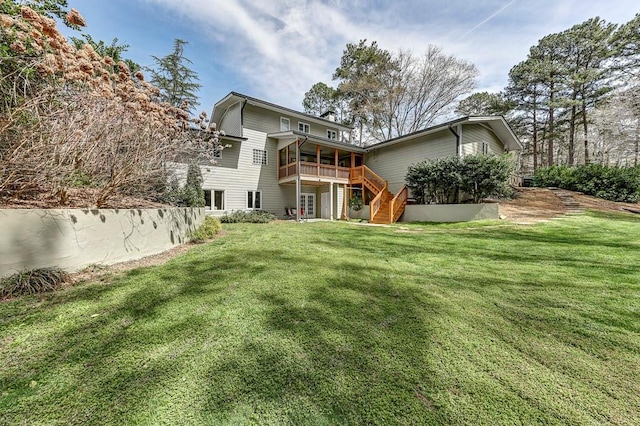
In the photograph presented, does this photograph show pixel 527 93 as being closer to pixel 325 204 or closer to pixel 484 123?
pixel 484 123

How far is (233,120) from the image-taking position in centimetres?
1592

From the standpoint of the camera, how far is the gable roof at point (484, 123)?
13063 millimetres

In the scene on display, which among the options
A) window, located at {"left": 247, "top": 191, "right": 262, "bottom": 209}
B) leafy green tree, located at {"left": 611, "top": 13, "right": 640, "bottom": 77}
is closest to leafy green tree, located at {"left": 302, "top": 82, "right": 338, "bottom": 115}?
window, located at {"left": 247, "top": 191, "right": 262, "bottom": 209}

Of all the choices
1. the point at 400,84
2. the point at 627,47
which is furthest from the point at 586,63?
the point at 400,84

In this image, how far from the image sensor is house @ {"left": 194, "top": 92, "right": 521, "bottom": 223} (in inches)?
553

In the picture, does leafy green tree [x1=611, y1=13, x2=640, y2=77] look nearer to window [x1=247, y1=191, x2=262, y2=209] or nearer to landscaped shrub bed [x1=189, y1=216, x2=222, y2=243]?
window [x1=247, y1=191, x2=262, y2=209]

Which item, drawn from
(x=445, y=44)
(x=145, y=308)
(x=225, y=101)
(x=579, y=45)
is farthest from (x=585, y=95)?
(x=145, y=308)

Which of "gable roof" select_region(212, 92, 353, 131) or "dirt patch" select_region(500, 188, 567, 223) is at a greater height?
"gable roof" select_region(212, 92, 353, 131)

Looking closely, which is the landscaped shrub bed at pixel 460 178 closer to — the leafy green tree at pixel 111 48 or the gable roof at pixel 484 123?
the gable roof at pixel 484 123

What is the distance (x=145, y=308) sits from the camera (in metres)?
3.09

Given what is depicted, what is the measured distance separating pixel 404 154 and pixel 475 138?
13.3ft

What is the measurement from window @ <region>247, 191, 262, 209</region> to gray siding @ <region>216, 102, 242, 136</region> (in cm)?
371

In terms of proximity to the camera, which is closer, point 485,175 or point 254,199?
point 485,175

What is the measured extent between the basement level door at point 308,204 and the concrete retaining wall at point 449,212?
6.52 metres
